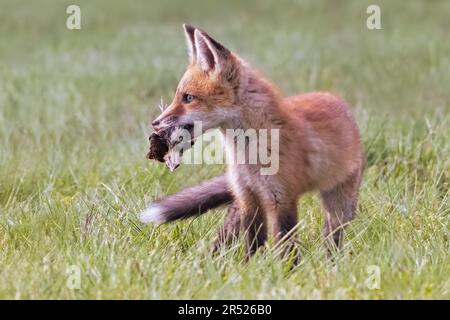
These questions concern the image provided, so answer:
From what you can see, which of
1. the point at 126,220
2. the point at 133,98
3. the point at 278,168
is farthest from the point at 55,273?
the point at 133,98

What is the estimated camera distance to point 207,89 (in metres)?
5.57

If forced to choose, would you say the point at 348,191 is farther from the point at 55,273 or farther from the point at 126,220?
the point at 55,273

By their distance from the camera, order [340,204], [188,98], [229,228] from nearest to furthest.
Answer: [188,98], [229,228], [340,204]

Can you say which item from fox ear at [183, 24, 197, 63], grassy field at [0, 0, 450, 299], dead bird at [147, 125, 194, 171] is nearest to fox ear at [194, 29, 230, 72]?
fox ear at [183, 24, 197, 63]

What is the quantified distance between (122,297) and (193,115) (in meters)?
1.32

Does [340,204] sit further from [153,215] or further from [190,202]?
[153,215]

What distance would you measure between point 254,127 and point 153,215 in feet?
2.67

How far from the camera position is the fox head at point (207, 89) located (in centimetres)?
545

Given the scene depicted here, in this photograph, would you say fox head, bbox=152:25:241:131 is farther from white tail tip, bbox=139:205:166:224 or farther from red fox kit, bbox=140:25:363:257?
white tail tip, bbox=139:205:166:224

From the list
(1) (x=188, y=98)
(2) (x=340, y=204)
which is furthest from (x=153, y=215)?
(2) (x=340, y=204)

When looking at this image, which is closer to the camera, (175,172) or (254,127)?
(254,127)

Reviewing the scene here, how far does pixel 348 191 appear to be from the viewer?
237 inches

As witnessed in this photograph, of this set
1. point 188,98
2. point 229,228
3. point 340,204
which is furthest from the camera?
point 340,204

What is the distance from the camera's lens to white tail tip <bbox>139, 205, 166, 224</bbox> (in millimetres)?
5609
